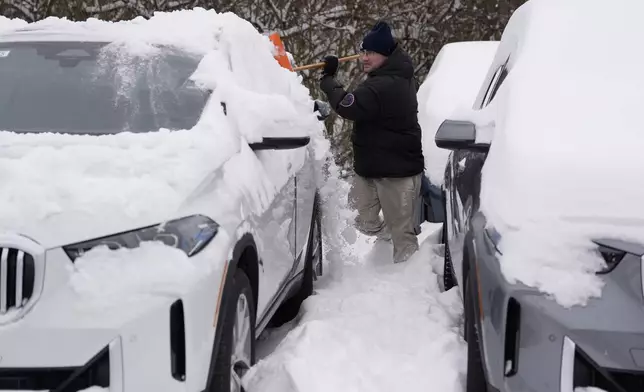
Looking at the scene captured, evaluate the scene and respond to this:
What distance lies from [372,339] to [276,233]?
765mm

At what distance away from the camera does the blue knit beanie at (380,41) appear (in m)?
5.71

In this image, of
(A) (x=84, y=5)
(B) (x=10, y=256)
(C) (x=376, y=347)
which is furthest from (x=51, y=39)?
(A) (x=84, y=5)

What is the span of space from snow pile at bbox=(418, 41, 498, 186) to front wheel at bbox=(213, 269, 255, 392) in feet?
10.4

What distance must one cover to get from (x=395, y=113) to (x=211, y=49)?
206 cm

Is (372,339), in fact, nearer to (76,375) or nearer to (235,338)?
(235,338)

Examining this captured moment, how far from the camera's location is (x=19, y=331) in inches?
93.9

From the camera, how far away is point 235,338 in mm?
2957

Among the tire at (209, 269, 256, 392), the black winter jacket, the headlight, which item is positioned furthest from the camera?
the black winter jacket

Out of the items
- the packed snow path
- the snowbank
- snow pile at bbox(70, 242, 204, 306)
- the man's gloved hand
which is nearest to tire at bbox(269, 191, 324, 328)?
the packed snow path

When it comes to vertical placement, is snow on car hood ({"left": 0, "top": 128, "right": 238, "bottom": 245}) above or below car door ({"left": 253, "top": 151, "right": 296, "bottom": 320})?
above

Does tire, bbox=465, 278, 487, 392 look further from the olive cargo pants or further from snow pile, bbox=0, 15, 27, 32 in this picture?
snow pile, bbox=0, 15, 27, 32

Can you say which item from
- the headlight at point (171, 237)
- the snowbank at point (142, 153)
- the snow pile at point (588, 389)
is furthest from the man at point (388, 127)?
the snow pile at point (588, 389)

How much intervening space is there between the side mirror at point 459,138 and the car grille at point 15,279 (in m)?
1.74

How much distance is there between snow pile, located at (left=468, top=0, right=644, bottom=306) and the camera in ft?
8.45
